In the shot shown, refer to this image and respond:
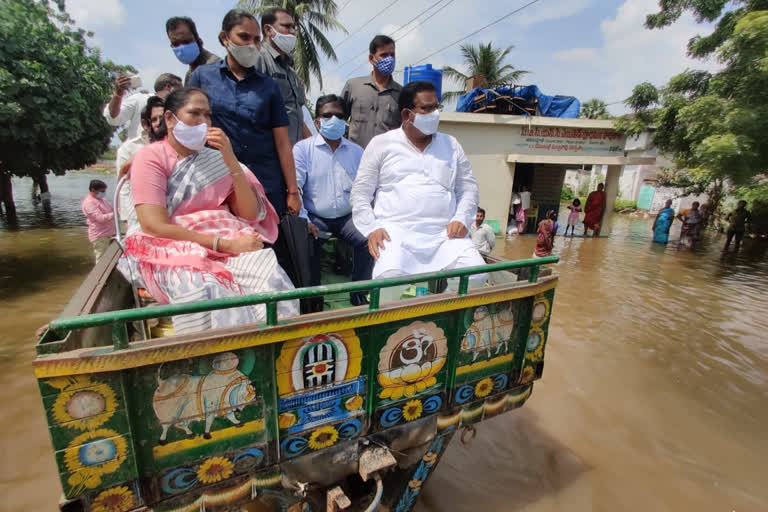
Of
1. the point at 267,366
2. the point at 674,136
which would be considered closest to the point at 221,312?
the point at 267,366

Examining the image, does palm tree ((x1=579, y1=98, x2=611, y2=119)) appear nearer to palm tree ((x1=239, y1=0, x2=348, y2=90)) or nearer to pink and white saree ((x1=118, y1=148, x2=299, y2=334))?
palm tree ((x1=239, y1=0, x2=348, y2=90))

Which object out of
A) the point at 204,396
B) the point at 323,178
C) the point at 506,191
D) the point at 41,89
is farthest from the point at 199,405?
the point at 506,191

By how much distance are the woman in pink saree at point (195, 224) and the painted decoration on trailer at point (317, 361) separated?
16.0 inches

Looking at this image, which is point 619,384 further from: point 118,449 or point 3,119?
point 3,119

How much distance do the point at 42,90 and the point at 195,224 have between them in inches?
314

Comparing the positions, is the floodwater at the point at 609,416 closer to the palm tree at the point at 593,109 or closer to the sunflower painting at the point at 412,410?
the sunflower painting at the point at 412,410

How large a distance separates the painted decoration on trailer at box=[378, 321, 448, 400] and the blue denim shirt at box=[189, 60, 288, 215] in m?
1.52

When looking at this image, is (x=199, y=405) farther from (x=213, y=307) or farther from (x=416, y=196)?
(x=416, y=196)

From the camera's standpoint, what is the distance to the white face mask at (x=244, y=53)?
221 centimetres

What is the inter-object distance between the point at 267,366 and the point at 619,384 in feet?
12.7

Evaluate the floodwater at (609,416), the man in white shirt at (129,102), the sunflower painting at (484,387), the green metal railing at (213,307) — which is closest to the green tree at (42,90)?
the floodwater at (609,416)

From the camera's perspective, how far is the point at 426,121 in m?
2.41

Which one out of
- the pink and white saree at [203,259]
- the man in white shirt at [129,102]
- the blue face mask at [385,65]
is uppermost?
the blue face mask at [385,65]

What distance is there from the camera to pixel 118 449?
1123mm
